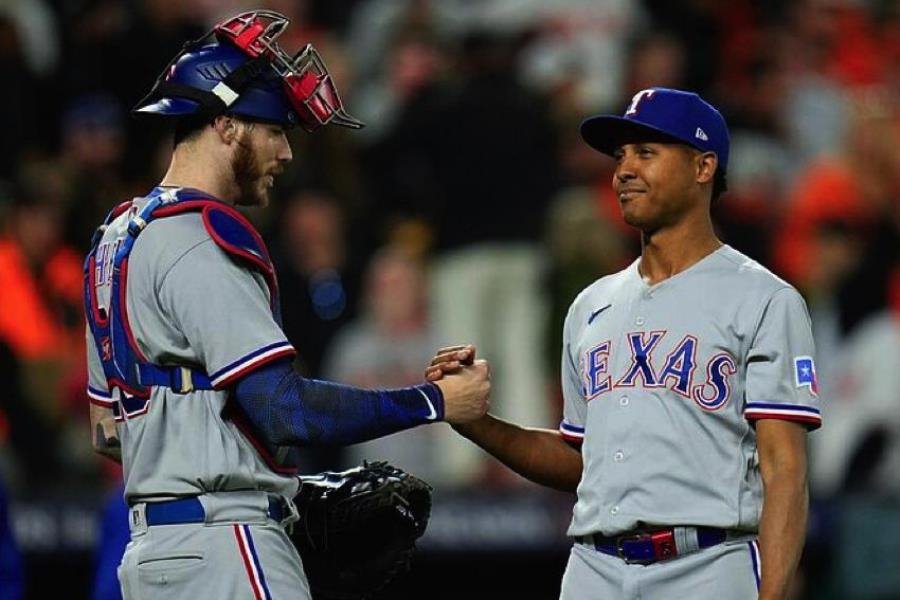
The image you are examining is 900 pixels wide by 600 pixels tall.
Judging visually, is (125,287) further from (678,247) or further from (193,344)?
(678,247)

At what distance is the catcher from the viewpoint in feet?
15.7

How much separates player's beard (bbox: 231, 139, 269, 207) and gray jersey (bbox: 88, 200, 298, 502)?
0.20m

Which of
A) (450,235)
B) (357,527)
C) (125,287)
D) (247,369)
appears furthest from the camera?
(450,235)

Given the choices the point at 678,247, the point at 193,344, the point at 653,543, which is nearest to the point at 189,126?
the point at 193,344

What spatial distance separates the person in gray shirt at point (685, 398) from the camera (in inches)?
201

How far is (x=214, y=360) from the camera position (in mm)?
4750

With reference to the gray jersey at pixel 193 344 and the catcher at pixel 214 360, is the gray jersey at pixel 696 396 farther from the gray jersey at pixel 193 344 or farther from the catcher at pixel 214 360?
the gray jersey at pixel 193 344

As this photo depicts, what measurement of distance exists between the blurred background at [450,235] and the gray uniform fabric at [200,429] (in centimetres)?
410

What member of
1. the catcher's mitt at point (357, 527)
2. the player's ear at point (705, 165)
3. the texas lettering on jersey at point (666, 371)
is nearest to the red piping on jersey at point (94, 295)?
the catcher's mitt at point (357, 527)

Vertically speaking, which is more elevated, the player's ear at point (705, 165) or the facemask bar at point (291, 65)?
the facemask bar at point (291, 65)

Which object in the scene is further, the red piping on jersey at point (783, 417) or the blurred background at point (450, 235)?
the blurred background at point (450, 235)

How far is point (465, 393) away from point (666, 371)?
53 cm

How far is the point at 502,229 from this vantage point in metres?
10.4

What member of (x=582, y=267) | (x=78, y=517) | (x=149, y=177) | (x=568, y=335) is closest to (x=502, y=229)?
(x=582, y=267)
